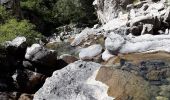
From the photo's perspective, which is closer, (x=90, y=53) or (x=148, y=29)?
(x=90, y=53)

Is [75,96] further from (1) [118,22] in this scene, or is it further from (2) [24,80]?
(1) [118,22]

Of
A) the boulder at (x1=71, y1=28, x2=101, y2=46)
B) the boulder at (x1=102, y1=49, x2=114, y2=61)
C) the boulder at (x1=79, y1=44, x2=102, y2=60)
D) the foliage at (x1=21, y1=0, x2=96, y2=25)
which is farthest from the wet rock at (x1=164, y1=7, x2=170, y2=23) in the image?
the foliage at (x1=21, y1=0, x2=96, y2=25)

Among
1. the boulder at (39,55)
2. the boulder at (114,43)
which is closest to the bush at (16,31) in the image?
the boulder at (39,55)

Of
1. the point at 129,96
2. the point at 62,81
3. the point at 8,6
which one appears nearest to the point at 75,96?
the point at 62,81

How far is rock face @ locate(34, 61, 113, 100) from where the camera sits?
51.3 ft

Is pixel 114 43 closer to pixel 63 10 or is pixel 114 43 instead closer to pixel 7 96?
pixel 7 96

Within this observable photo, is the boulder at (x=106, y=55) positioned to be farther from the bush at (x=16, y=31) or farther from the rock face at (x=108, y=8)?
the rock face at (x=108, y=8)

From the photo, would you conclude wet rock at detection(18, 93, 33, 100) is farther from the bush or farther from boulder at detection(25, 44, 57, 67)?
the bush

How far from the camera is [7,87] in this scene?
18891mm

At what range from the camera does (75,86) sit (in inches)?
650

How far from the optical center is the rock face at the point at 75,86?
1565cm

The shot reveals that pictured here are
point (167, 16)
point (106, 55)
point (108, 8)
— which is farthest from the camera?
point (108, 8)

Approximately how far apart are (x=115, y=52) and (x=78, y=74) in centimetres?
430

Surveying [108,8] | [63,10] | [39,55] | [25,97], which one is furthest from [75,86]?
[63,10]
